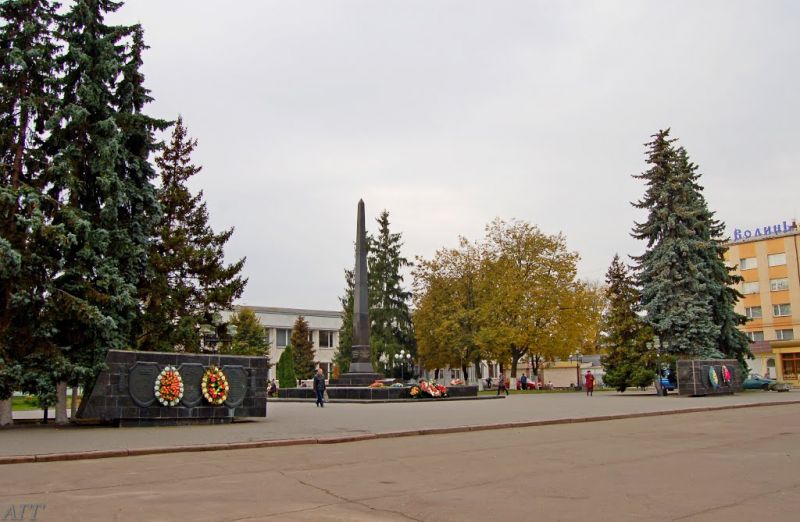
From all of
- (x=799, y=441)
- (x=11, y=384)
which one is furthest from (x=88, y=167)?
(x=799, y=441)

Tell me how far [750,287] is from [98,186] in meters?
64.3

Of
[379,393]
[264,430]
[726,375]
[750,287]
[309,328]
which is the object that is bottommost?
[264,430]

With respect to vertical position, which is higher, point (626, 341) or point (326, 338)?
point (326, 338)

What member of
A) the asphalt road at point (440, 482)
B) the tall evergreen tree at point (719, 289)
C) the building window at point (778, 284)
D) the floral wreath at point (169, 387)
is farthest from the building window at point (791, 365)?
the floral wreath at point (169, 387)

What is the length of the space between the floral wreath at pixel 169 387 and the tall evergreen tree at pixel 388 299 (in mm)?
40662

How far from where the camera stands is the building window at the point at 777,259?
6444 cm

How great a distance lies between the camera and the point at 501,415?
2095 centimetres

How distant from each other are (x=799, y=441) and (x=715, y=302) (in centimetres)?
2699

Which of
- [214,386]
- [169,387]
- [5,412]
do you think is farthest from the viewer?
[214,386]

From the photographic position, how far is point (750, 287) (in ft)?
219

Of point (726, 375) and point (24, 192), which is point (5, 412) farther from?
point (726, 375)

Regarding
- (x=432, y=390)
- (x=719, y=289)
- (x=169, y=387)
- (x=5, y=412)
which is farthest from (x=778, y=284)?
(x=5, y=412)

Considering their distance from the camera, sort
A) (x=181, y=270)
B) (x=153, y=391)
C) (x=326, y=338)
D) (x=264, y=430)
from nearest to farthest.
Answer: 1. (x=264, y=430)
2. (x=153, y=391)
3. (x=181, y=270)
4. (x=326, y=338)

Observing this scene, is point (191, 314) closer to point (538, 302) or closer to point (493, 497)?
point (493, 497)
